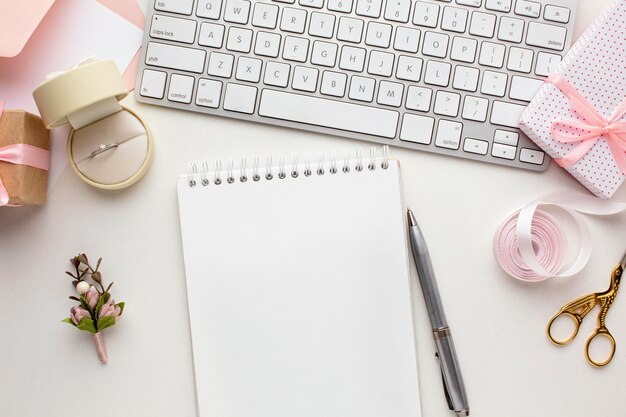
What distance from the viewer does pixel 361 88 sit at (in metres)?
0.78

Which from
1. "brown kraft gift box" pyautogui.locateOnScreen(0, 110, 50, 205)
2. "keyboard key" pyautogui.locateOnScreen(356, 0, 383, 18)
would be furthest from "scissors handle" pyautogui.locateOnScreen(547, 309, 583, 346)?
"brown kraft gift box" pyautogui.locateOnScreen(0, 110, 50, 205)

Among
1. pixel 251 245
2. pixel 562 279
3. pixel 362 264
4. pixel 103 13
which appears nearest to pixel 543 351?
pixel 562 279

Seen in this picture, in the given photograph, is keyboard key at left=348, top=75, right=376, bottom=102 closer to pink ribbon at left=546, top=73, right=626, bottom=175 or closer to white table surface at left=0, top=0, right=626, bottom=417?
white table surface at left=0, top=0, right=626, bottom=417

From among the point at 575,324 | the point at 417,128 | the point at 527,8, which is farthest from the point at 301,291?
the point at 527,8

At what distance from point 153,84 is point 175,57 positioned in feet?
0.15

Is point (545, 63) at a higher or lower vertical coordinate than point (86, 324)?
higher

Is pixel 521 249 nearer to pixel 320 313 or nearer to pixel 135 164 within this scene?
pixel 320 313

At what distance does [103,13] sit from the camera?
0.81 metres

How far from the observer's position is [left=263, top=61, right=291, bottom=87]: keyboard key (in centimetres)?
78

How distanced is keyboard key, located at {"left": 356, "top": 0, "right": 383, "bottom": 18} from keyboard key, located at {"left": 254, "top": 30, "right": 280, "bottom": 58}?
0.36ft

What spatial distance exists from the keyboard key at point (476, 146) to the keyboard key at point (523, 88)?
2.8 inches

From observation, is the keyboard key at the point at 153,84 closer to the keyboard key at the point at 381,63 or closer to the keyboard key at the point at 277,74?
the keyboard key at the point at 277,74

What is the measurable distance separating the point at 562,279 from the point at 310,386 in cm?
35

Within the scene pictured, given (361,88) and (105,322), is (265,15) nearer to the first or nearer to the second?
(361,88)
